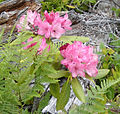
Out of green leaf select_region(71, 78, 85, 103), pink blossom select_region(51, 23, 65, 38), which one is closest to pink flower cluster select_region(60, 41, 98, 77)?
green leaf select_region(71, 78, 85, 103)

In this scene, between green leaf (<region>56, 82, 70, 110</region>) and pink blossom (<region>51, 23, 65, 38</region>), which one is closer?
green leaf (<region>56, 82, 70, 110</region>)

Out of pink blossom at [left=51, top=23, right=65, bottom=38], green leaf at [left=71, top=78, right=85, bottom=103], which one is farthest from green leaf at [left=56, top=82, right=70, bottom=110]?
pink blossom at [left=51, top=23, right=65, bottom=38]

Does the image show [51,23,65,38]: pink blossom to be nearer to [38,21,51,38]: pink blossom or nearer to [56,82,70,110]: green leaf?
[38,21,51,38]: pink blossom

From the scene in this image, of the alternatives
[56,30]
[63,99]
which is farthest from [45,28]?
[63,99]

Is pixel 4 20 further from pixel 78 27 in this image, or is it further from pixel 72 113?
pixel 72 113

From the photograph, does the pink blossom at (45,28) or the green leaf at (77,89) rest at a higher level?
the pink blossom at (45,28)

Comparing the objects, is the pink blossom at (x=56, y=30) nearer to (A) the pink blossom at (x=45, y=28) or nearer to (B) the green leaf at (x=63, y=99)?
(A) the pink blossom at (x=45, y=28)

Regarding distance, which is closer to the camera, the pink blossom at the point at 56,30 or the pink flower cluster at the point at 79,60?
the pink flower cluster at the point at 79,60

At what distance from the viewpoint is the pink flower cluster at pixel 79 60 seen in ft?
2.80

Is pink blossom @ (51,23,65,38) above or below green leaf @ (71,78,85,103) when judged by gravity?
above

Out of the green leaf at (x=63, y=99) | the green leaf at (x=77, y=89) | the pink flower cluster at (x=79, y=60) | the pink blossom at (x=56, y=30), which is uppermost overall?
the pink blossom at (x=56, y=30)

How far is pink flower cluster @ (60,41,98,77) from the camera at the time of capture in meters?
0.85

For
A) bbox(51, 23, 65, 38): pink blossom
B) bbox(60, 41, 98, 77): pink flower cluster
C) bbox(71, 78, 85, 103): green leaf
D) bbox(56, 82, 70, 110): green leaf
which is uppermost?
bbox(51, 23, 65, 38): pink blossom

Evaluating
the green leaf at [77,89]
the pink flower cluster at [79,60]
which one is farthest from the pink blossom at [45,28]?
the green leaf at [77,89]
